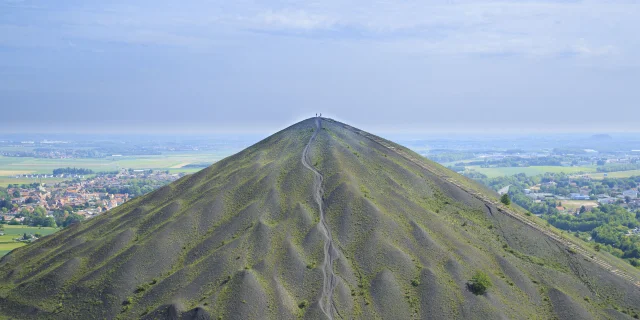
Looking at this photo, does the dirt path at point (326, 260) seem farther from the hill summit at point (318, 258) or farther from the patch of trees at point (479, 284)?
the patch of trees at point (479, 284)

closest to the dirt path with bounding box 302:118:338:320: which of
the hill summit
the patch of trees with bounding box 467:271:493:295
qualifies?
the hill summit

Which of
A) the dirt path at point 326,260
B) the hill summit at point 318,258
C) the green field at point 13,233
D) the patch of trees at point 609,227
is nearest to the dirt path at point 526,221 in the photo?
the hill summit at point 318,258

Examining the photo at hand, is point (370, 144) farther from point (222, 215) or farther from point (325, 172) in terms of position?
point (222, 215)

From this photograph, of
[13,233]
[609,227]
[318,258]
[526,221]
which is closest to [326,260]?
[318,258]

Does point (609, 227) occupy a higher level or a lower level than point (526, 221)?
lower

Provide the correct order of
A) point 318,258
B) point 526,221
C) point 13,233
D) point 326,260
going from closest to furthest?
1. point 326,260
2. point 318,258
3. point 526,221
4. point 13,233

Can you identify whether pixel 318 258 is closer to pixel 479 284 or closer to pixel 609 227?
pixel 479 284

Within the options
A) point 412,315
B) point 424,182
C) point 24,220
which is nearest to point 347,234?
point 412,315
